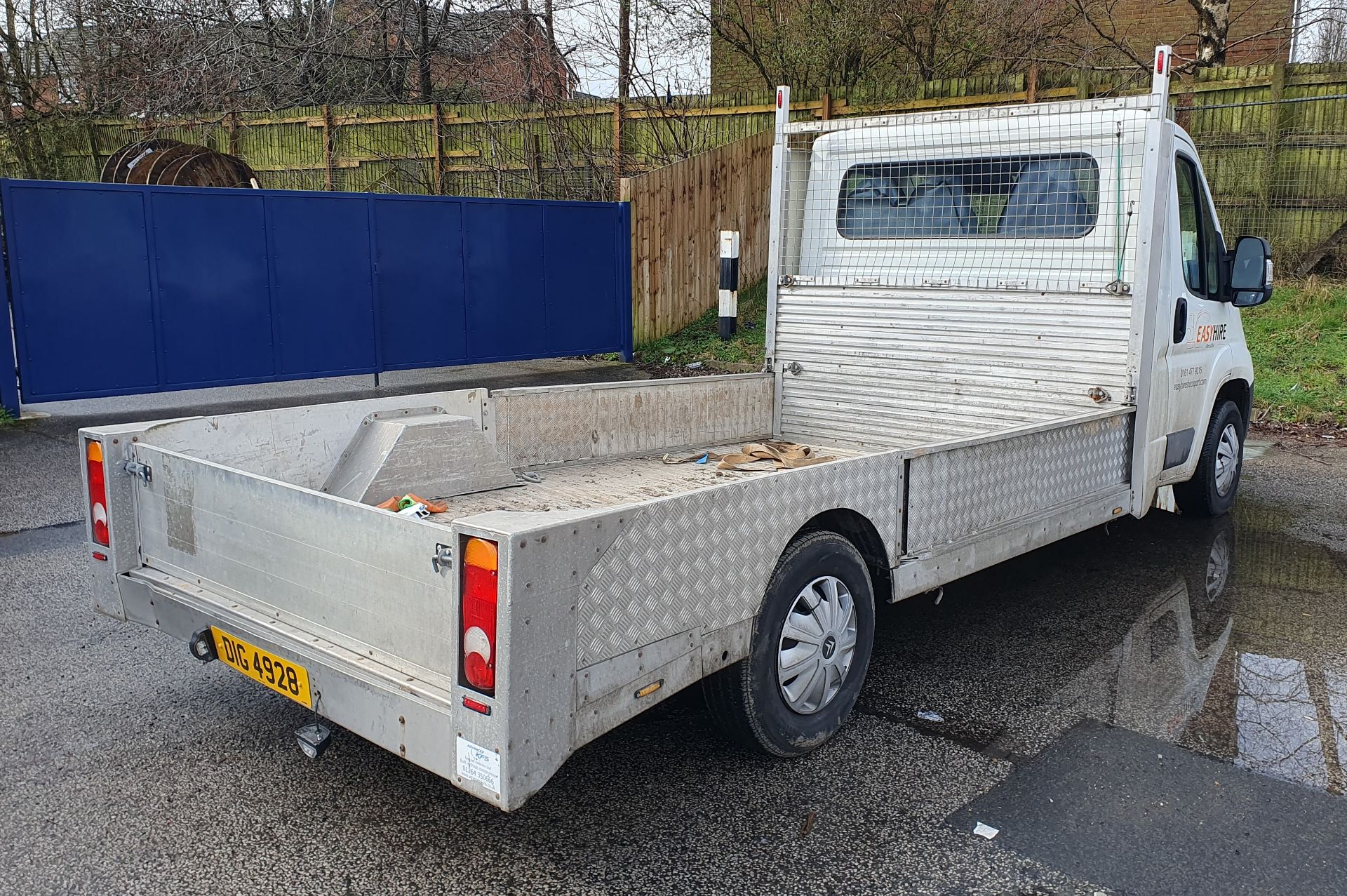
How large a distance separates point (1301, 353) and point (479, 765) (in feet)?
36.9

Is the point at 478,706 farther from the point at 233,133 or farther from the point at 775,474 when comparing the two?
the point at 233,133

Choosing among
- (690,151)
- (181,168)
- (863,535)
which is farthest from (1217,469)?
(181,168)

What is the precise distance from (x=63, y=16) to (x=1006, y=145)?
73.0 feet

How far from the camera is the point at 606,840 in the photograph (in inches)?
127

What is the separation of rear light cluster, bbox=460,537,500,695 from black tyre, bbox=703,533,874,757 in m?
1.00

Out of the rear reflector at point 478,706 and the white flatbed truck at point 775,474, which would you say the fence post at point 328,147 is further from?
the rear reflector at point 478,706

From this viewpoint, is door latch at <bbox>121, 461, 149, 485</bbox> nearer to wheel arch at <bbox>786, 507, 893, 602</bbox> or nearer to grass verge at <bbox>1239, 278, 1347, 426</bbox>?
wheel arch at <bbox>786, 507, 893, 602</bbox>

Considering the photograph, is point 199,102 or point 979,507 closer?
point 979,507

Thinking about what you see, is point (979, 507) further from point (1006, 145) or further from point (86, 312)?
point (86, 312)

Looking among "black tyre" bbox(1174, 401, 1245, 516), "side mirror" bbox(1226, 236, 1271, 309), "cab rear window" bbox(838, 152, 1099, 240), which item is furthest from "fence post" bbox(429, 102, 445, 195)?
"side mirror" bbox(1226, 236, 1271, 309)

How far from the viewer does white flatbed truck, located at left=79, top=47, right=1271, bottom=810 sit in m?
2.82

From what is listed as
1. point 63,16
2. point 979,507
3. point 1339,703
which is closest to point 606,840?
point 979,507

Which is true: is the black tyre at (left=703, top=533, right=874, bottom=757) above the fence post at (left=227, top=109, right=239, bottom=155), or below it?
below

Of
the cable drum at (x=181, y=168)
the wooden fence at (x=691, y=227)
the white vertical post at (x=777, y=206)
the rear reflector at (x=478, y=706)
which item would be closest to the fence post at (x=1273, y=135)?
the wooden fence at (x=691, y=227)
